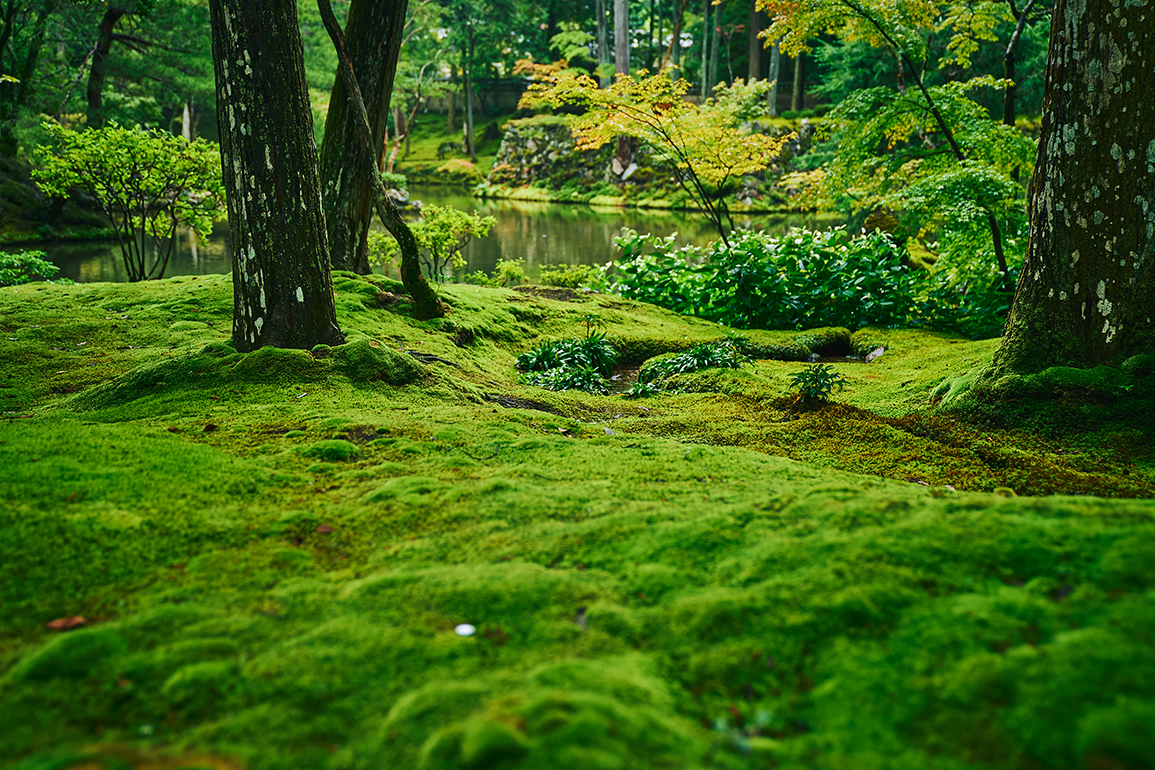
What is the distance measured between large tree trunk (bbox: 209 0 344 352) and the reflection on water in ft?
34.5

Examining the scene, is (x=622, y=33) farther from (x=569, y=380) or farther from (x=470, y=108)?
(x=569, y=380)

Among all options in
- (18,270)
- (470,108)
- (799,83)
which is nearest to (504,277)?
(18,270)

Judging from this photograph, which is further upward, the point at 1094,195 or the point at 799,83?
the point at 799,83

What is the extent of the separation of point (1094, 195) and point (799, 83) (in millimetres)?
28365

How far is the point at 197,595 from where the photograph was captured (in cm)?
179

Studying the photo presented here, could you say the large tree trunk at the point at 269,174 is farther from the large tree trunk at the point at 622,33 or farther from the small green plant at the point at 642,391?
the large tree trunk at the point at 622,33

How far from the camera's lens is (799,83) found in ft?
94.6

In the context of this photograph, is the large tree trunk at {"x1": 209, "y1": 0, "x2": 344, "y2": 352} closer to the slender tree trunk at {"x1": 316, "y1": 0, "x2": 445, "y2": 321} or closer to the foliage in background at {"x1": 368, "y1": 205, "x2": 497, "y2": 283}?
the slender tree trunk at {"x1": 316, "y1": 0, "x2": 445, "y2": 321}

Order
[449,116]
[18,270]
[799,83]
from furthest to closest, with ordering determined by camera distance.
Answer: [449,116], [799,83], [18,270]

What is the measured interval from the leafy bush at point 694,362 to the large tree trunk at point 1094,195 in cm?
235

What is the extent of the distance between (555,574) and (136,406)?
10.1 feet

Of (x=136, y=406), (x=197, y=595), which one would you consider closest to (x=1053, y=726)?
(x=197, y=595)

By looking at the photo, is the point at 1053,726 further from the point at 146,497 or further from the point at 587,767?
the point at 146,497

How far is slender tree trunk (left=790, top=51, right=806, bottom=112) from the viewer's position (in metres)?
28.3
